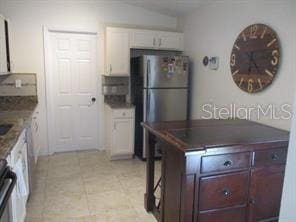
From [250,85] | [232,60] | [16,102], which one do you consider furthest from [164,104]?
[16,102]

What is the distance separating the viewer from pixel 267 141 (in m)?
2.05

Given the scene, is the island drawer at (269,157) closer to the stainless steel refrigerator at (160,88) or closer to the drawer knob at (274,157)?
the drawer knob at (274,157)

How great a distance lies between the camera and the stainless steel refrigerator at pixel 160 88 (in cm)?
389

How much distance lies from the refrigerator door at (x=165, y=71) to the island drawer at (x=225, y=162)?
2.15 meters

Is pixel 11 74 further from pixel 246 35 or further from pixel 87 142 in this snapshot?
pixel 246 35

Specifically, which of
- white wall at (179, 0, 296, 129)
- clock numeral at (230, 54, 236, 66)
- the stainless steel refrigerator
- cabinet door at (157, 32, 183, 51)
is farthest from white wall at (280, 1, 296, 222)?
cabinet door at (157, 32, 183, 51)

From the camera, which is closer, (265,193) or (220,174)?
(220,174)

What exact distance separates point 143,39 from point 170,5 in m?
0.66

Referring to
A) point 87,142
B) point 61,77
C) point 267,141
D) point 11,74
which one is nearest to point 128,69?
point 61,77

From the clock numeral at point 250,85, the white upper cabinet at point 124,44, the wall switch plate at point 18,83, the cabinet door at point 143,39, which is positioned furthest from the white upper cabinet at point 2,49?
the clock numeral at point 250,85

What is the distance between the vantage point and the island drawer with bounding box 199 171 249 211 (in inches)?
76.5

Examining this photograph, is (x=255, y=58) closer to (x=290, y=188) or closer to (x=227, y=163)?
(x=227, y=163)

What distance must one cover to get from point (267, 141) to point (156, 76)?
7.11 ft

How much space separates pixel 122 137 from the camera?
4.14m
